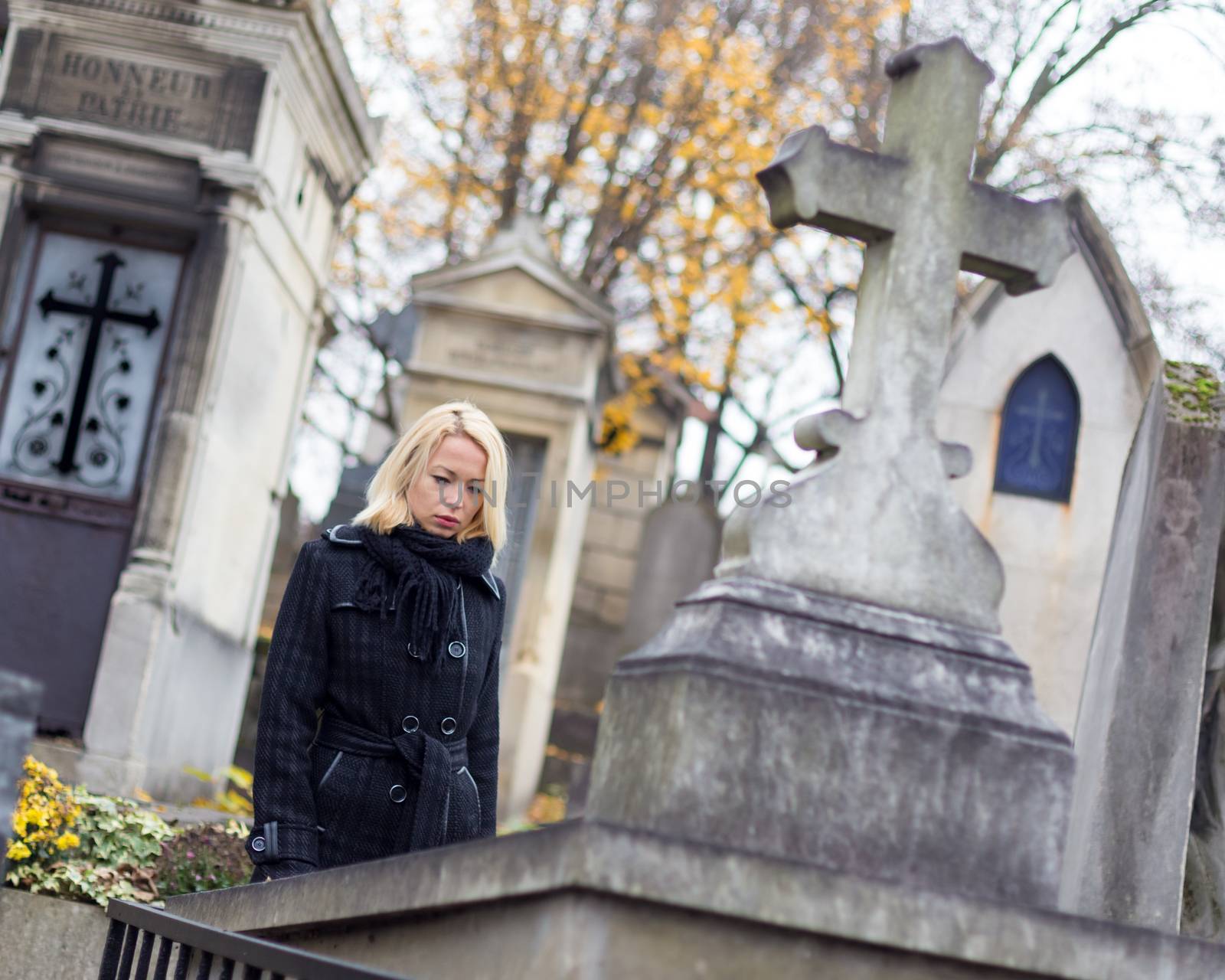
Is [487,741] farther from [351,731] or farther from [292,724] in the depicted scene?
[292,724]

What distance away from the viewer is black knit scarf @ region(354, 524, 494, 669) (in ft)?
12.1

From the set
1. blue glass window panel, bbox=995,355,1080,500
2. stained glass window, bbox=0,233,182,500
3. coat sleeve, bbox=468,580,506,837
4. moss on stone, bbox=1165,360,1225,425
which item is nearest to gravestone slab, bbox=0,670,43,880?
coat sleeve, bbox=468,580,506,837

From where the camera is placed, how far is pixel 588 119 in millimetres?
18188

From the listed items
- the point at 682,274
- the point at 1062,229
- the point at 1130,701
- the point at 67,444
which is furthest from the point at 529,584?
the point at 1062,229

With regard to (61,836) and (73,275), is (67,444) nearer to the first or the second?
(73,275)

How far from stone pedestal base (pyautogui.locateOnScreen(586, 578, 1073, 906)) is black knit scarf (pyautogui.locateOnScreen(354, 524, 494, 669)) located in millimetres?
949

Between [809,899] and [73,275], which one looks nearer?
[809,899]

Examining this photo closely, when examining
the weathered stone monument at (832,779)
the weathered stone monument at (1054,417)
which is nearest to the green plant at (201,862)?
the weathered stone monument at (832,779)

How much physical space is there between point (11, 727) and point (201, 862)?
3453mm

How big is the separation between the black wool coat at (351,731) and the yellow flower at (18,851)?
1736 millimetres

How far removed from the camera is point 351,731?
3.67 metres

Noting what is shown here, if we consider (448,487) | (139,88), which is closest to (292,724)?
(448,487)

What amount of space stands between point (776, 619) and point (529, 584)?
33.8ft

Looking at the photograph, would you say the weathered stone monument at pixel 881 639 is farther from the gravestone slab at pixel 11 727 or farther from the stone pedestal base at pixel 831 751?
the gravestone slab at pixel 11 727
